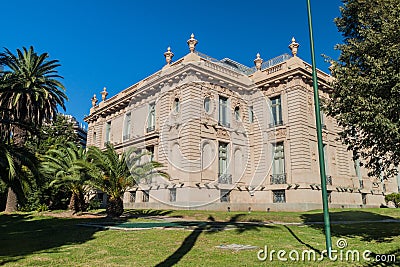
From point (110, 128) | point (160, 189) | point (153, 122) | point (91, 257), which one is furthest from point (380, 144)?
point (110, 128)

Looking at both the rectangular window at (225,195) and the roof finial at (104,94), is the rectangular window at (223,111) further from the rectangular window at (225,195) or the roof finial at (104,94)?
the roof finial at (104,94)

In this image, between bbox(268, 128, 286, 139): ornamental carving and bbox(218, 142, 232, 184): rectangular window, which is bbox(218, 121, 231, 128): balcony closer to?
bbox(218, 142, 232, 184): rectangular window

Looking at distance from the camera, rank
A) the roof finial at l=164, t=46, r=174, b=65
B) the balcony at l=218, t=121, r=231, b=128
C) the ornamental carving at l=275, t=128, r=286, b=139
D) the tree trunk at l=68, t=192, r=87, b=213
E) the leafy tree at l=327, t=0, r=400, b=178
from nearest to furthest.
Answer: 1. the leafy tree at l=327, t=0, r=400, b=178
2. the tree trunk at l=68, t=192, r=87, b=213
3. the ornamental carving at l=275, t=128, r=286, b=139
4. the balcony at l=218, t=121, r=231, b=128
5. the roof finial at l=164, t=46, r=174, b=65

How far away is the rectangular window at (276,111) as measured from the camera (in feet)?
92.1

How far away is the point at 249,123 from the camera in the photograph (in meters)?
29.8

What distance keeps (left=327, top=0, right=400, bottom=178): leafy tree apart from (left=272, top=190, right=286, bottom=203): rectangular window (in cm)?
1385

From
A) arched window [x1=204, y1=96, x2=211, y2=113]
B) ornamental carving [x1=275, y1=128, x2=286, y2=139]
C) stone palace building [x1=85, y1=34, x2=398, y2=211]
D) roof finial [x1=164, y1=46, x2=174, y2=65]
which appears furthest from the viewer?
roof finial [x1=164, y1=46, x2=174, y2=65]

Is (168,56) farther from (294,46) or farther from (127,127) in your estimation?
(294,46)

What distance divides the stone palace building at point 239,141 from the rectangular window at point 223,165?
0.28 feet

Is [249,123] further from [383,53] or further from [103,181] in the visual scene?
[383,53]

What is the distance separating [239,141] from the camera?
92.1 feet

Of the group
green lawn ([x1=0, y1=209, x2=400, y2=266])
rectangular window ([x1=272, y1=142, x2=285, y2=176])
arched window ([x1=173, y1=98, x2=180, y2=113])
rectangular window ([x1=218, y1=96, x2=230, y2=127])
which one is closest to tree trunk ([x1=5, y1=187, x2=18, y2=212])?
arched window ([x1=173, y1=98, x2=180, y2=113])

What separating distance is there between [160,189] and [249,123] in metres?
10.1

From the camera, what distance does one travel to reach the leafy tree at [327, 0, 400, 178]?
10023 mm
